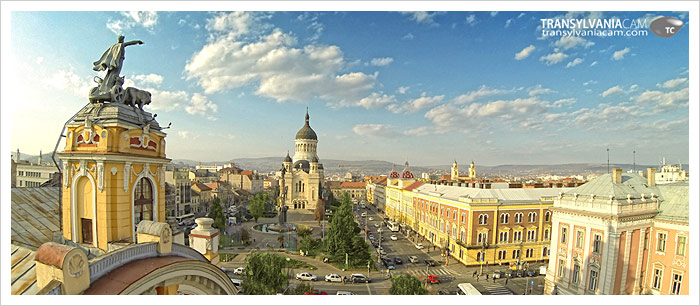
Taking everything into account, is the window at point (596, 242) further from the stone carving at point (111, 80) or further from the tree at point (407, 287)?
the stone carving at point (111, 80)

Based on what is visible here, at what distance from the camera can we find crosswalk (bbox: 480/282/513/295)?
991 cm

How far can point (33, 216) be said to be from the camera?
4242mm

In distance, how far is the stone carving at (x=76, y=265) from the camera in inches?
95.7

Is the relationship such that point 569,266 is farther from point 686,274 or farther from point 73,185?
point 73,185

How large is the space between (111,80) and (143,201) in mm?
1732

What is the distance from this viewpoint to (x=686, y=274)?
6367mm

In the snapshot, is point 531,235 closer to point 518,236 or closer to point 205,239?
point 518,236

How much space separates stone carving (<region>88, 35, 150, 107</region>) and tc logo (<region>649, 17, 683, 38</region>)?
30.0ft

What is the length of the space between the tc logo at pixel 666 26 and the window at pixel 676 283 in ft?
19.1

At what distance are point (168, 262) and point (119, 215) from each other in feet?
3.38

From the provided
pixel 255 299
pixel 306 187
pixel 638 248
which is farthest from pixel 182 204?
pixel 638 248

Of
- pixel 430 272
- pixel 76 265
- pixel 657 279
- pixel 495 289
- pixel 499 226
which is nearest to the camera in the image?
pixel 76 265

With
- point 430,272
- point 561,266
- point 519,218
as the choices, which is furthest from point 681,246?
point 430,272

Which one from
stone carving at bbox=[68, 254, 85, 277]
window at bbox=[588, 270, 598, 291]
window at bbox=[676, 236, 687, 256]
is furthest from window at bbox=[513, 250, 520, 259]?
stone carving at bbox=[68, 254, 85, 277]
